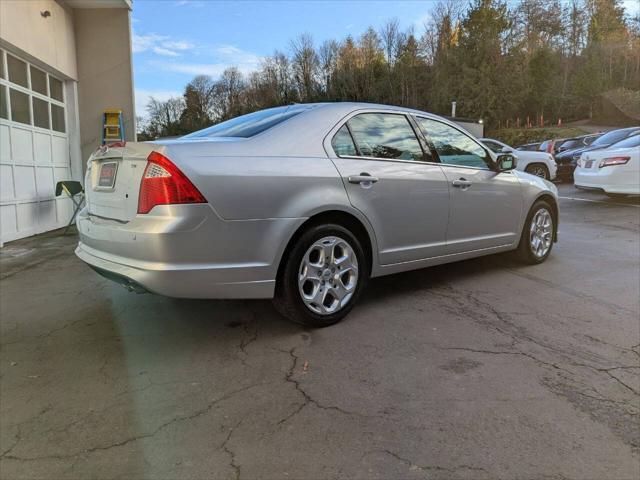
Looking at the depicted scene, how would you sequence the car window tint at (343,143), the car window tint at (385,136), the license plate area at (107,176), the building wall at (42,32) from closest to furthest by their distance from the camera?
the license plate area at (107,176), the car window tint at (343,143), the car window tint at (385,136), the building wall at (42,32)

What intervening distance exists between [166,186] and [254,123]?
112 centimetres

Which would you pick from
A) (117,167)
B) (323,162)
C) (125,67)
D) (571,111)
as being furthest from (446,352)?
(571,111)

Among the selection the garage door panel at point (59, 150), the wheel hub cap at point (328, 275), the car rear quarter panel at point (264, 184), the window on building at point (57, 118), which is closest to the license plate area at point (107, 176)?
→ the car rear quarter panel at point (264, 184)

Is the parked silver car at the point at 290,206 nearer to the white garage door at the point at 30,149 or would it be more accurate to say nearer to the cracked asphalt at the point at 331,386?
the cracked asphalt at the point at 331,386

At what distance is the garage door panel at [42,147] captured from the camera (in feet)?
29.3

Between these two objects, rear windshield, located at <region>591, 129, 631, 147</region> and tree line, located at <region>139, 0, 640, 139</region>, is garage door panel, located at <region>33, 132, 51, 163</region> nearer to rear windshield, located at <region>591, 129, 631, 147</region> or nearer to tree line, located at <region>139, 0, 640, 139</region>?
rear windshield, located at <region>591, 129, 631, 147</region>

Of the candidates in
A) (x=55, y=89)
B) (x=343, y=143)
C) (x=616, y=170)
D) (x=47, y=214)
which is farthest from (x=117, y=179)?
(x=616, y=170)

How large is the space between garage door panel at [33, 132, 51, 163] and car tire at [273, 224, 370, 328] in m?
7.41

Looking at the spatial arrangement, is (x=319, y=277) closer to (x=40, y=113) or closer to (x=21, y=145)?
(x=21, y=145)

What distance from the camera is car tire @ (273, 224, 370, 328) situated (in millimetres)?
3471

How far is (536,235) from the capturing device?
18.5ft

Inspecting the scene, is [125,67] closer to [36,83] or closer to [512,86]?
[36,83]

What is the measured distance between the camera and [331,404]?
8.74 feet

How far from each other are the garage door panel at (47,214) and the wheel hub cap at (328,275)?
7256 mm
